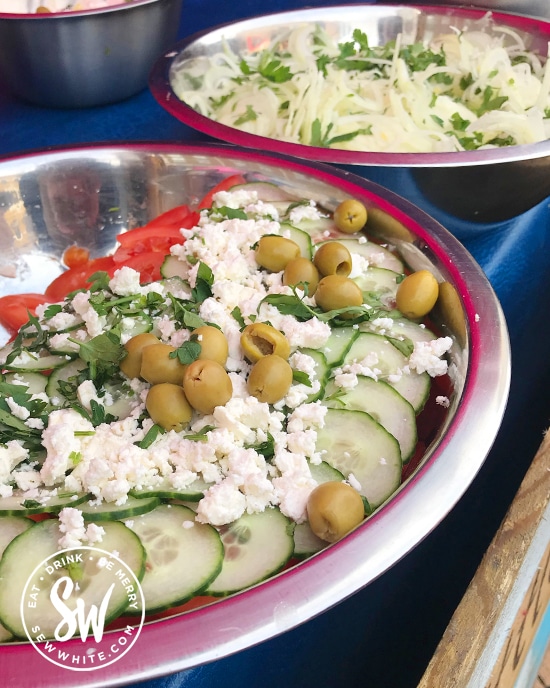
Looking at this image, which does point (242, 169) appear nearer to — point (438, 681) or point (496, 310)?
point (496, 310)

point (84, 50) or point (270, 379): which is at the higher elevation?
point (84, 50)

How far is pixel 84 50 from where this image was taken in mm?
1686

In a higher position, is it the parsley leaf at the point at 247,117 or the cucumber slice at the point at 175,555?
the parsley leaf at the point at 247,117

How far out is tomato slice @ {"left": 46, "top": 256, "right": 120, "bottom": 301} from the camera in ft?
4.23

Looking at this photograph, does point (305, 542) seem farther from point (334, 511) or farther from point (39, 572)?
point (39, 572)

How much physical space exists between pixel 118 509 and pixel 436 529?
2.19 feet

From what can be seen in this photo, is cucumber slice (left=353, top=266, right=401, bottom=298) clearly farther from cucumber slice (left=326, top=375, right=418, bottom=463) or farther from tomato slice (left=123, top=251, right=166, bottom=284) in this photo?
tomato slice (left=123, top=251, right=166, bottom=284)

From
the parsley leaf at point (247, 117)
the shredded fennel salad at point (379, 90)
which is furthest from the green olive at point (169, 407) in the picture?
the parsley leaf at point (247, 117)

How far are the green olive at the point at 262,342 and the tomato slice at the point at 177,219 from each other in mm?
472

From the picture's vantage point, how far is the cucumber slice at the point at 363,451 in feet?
2.62

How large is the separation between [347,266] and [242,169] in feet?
1.40

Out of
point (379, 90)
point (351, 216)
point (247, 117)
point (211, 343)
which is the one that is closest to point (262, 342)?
point (211, 343)

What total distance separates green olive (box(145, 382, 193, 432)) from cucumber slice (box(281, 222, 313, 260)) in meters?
0.43

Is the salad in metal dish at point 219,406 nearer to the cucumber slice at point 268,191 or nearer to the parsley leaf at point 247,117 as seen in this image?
the cucumber slice at point 268,191
